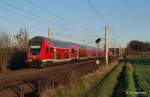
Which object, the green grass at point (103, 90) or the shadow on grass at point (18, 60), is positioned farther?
the shadow on grass at point (18, 60)

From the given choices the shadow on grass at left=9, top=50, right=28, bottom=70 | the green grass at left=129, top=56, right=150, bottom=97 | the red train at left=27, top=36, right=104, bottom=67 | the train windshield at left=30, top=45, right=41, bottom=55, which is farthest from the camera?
the shadow on grass at left=9, top=50, right=28, bottom=70

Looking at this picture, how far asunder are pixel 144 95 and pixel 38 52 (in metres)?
25.8

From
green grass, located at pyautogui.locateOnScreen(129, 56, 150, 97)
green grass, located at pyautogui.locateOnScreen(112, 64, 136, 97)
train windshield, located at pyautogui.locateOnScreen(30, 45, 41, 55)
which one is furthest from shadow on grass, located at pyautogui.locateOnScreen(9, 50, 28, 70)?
green grass, located at pyautogui.locateOnScreen(112, 64, 136, 97)

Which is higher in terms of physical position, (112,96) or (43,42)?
(43,42)

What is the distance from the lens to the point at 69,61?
2250 inches

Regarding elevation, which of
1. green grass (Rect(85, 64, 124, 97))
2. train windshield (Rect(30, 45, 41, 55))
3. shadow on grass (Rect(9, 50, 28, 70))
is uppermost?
train windshield (Rect(30, 45, 41, 55))

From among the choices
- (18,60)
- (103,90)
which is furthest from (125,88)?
(18,60)

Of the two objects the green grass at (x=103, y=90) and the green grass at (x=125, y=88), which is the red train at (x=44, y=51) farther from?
the green grass at (x=103, y=90)

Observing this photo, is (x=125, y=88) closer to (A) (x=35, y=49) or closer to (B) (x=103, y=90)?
(B) (x=103, y=90)

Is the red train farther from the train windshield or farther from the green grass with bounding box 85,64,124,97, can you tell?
the green grass with bounding box 85,64,124,97

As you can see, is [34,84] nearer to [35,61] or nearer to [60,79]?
[60,79]

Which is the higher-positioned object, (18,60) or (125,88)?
(18,60)

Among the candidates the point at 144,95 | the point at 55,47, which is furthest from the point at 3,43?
the point at 144,95

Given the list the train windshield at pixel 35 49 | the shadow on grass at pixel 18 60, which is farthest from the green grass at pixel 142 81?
the shadow on grass at pixel 18 60
